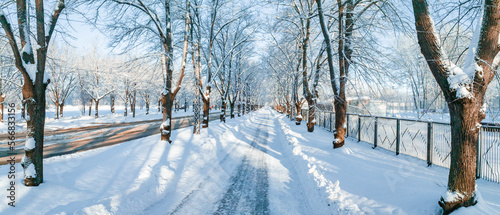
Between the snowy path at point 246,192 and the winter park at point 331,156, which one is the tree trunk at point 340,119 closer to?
the winter park at point 331,156

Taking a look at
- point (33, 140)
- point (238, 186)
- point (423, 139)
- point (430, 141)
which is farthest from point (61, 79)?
point (430, 141)

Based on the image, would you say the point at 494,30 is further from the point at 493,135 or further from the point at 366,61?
the point at 366,61

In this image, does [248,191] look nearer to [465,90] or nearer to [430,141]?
[465,90]

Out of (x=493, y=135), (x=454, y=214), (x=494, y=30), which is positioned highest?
(x=494, y=30)

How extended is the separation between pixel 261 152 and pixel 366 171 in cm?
503

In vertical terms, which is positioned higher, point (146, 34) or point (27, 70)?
point (146, 34)

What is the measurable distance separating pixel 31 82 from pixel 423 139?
10.4m

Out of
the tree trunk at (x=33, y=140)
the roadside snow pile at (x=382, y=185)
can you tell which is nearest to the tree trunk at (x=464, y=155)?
the roadside snow pile at (x=382, y=185)

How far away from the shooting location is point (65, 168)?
20.0 feet

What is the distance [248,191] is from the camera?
18.7 feet

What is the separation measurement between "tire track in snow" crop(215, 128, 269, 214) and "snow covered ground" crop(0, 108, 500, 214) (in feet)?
0.07

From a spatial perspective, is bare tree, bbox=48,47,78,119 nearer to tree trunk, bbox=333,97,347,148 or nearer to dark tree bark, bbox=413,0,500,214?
tree trunk, bbox=333,97,347,148

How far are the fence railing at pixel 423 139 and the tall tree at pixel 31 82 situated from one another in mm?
8616

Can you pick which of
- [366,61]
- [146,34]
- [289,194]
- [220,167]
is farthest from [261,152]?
[146,34]
